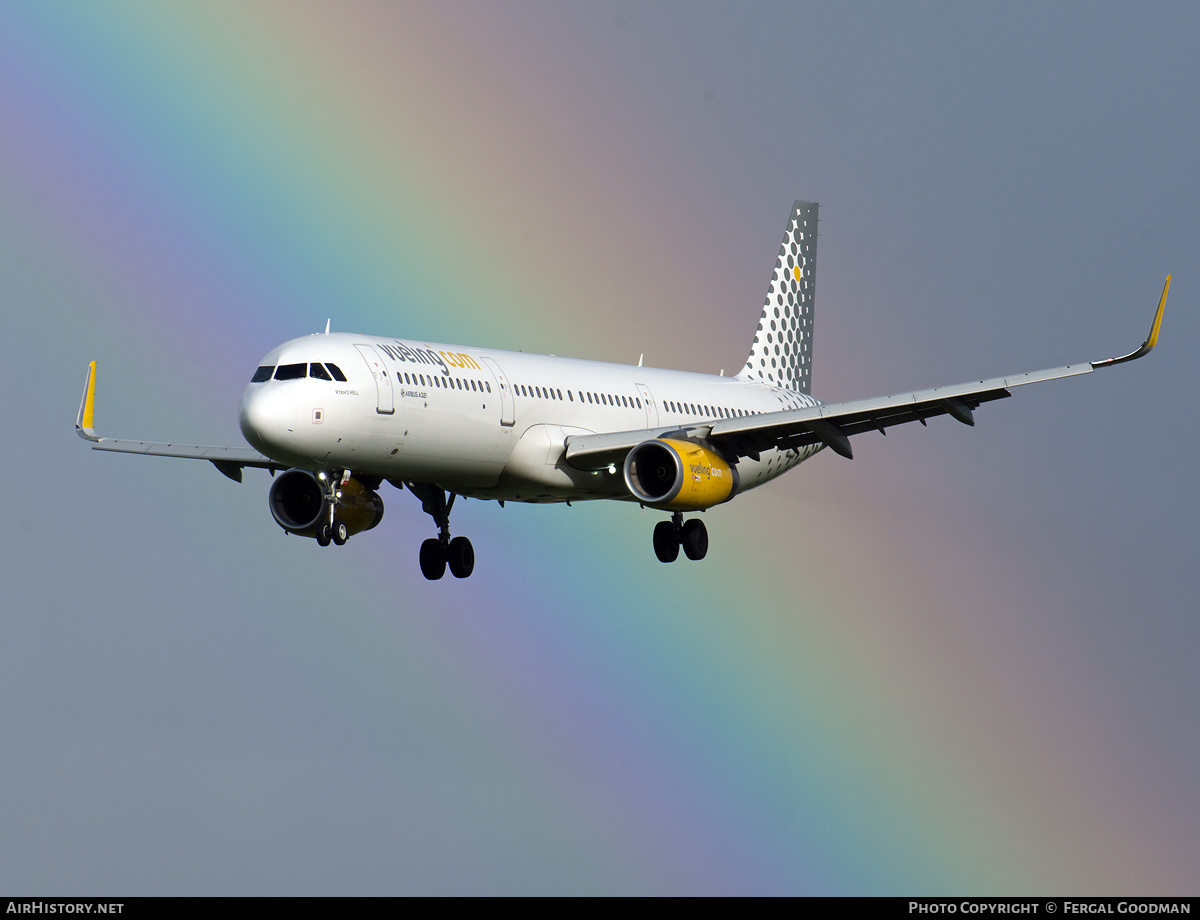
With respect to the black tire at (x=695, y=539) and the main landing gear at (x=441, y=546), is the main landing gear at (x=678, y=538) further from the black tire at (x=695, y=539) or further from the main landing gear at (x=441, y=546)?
the main landing gear at (x=441, y=546)

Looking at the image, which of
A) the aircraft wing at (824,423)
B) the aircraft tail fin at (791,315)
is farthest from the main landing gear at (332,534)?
the aircraft tail fin at (791,315)

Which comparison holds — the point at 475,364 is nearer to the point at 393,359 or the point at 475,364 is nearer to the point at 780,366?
the point at 393,359

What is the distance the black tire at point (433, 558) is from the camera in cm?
5072

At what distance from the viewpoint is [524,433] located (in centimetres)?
4612

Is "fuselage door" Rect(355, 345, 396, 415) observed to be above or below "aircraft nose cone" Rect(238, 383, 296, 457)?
above

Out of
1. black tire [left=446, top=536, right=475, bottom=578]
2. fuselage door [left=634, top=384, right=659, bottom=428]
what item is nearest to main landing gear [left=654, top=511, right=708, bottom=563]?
fuselage door [left=634, top=384, right=659, bottom=428]

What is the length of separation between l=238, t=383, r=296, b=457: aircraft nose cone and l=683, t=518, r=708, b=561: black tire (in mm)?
13588

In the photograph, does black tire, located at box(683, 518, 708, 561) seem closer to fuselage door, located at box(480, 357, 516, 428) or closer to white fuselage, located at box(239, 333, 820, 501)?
white fuselage, located at box(239, 333, 820, 501)

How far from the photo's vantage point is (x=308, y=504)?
4622 centimetres

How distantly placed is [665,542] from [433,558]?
6353 mm

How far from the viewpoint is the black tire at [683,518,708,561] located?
5038 centimetres

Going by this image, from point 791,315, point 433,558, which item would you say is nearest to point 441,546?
point 433,558
